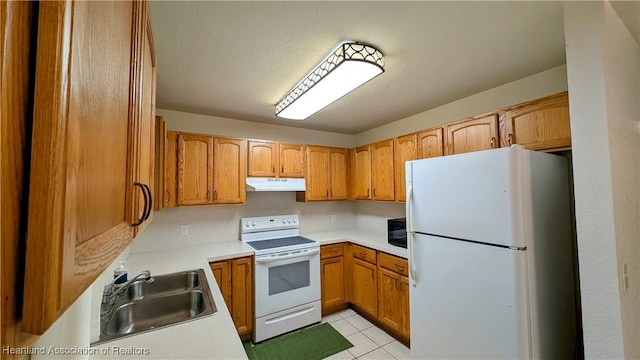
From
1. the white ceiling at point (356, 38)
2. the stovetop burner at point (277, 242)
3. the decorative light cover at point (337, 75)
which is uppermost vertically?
the white ceiling at point (356, 38)

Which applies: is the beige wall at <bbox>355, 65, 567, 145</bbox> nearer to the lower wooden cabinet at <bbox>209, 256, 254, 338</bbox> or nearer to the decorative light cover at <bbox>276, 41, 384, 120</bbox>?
the decorative light cover at <bbox>276, 41, 384, 120</bbox>

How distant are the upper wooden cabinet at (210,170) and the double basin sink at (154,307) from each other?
925 mm

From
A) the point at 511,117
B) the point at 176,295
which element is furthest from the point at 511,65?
the point at 176,295

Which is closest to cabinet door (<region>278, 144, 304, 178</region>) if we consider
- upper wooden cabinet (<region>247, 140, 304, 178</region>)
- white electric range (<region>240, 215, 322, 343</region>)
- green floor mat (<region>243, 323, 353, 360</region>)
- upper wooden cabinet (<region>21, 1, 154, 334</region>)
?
upper wooden cabinet (<region>247, 140, 304, 178</region>)

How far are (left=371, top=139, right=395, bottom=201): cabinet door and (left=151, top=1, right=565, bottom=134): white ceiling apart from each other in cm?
71

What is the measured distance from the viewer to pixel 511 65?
1.83m

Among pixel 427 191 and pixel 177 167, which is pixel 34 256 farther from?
pixel 177 167

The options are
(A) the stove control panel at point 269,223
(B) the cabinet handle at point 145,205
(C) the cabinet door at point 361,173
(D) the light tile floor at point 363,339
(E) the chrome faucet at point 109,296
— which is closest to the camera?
(B) the cabinet handle at point 145,205

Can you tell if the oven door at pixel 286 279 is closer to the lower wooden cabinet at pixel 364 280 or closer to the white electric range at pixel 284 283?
the white electric range at pixel 284 283

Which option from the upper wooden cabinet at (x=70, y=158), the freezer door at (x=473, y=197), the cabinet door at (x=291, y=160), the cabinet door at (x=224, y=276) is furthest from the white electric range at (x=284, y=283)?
the upper wooden cabinet at (x=70, y=158)

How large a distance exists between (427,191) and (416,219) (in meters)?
0.23

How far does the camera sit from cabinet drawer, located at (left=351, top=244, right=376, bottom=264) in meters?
2.76

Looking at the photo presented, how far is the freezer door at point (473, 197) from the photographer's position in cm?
142

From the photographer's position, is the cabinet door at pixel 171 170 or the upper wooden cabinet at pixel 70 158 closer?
the upper wooden cabinet at pixel 70 158
